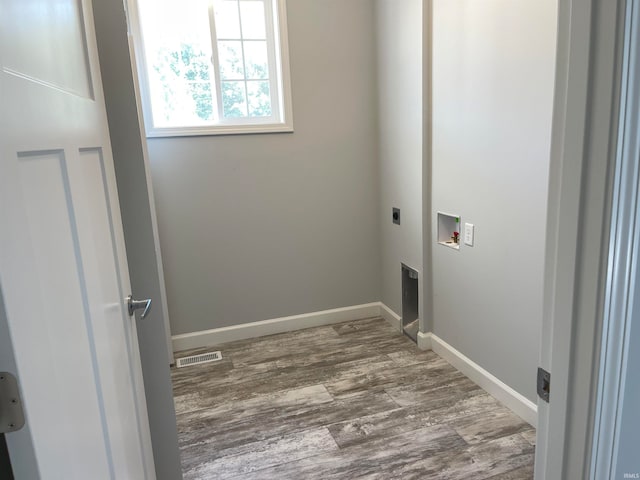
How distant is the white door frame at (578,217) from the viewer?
0.65 metres

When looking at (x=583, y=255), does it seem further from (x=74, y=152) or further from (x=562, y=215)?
(x=74, y=152)

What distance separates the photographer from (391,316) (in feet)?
11.1

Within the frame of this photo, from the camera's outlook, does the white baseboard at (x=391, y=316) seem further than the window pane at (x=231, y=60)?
Yes

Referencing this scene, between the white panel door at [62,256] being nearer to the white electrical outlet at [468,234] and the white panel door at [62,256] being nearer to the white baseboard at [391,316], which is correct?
the white electrical outlet at [468,234]

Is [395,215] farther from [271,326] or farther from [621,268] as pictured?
[621,268]

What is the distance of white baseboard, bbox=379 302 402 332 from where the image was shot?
10.7ft

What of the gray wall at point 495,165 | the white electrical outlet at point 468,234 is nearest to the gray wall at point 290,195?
the gray wall at point 495,165

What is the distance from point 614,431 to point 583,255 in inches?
11.7

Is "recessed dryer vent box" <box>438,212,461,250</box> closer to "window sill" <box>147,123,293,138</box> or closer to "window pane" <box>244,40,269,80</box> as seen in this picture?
"window sill" <box>147,123,293,138</box>

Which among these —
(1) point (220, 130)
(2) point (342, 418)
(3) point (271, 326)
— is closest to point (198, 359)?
(3) point (271, 326)

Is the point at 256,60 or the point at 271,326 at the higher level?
the point at 256,60

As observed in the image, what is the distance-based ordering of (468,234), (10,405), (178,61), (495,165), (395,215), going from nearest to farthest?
(10,405), (495,165), (468,234), (178,61), (395,215)

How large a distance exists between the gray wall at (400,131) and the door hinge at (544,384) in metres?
2.00

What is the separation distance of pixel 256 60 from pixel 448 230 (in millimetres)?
1745
